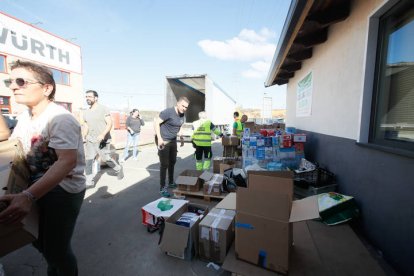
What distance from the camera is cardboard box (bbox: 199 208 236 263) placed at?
2.08m

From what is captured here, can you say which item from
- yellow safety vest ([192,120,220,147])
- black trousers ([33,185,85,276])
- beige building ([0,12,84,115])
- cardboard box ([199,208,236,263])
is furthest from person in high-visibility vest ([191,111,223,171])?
beige building ([0,12,84,115])

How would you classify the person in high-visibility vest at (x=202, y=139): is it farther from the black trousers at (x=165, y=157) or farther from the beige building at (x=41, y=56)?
the beige building at (x=41, y=56)

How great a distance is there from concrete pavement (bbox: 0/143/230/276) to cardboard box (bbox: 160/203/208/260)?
8 cm

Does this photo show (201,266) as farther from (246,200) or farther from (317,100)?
(317,100)

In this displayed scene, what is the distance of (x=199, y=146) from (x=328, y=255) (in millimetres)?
3216

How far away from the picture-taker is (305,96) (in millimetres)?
5430

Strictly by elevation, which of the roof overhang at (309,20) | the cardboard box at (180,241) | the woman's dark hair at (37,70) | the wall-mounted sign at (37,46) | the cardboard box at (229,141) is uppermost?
the wall-mounted sign at (37,46)

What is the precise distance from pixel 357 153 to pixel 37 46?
21.3 meters

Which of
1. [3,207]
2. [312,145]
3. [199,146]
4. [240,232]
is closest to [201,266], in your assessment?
[240,232]

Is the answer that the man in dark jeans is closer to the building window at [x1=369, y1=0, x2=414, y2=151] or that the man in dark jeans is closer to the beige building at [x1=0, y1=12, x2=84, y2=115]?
A: the building window at [x1=369, y1=0, x2=414, y2=151]

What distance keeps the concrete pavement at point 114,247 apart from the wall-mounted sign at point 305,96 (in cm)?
351

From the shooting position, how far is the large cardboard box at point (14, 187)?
1083mm

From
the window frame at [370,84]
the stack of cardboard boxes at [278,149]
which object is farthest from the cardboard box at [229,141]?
the window frame at [370,84]

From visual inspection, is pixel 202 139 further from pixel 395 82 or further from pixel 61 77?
pixel 61 77
